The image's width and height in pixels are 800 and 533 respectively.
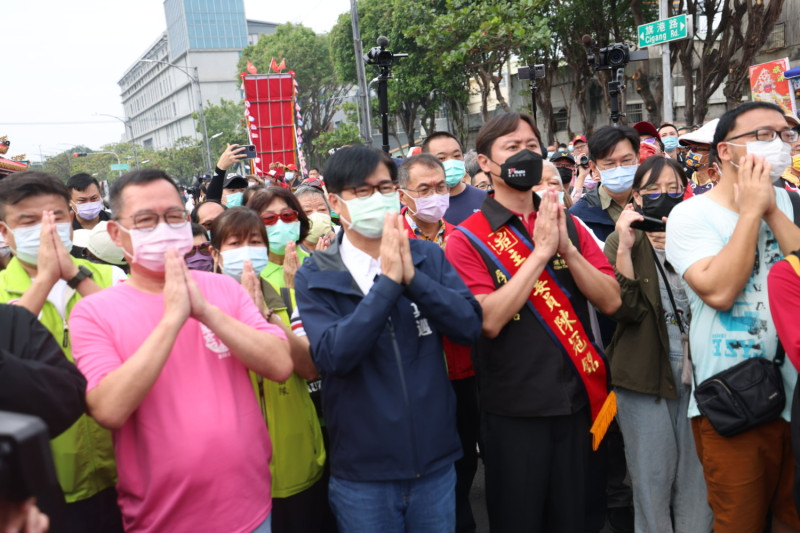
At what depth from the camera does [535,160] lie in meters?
2.69

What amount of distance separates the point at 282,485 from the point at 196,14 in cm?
9724

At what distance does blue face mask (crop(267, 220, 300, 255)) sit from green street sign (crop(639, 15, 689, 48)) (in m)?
7.83

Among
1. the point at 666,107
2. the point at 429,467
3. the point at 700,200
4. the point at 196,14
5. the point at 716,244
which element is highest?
the point at 196,14

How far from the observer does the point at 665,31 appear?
9.67 meters

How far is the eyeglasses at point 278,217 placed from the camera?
3.53 meters

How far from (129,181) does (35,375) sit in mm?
753

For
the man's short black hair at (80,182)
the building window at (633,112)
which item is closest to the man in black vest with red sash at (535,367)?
the man's short black hair at (80,182)

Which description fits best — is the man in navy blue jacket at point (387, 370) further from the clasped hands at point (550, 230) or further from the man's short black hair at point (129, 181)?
the man's short black hair at point (129, 181)

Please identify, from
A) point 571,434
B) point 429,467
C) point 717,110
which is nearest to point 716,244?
point 571,434

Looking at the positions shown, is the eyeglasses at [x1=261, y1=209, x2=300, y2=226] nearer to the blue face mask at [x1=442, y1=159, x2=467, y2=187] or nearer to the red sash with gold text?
the red sash with gold text

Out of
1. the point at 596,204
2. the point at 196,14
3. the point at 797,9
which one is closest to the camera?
the point at 596,204

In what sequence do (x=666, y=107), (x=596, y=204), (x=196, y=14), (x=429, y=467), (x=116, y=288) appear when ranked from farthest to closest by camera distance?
(x=196, y=14) < (x=666, y=107) < (x=596, y=204) < (x=429, y=467) < (x=116, y=288)

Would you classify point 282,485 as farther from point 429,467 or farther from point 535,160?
point 535,160

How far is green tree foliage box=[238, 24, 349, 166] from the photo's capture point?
39938 millimetres
